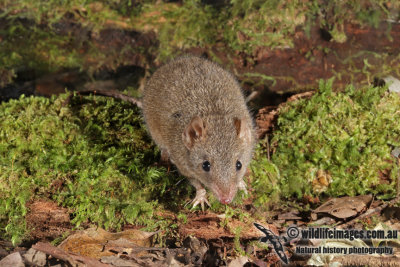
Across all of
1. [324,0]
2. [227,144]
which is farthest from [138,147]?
[324,0]

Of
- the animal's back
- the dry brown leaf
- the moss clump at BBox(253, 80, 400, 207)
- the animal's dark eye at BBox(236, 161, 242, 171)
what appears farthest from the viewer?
the moss clump at BBox(253, 80, 400, 207)

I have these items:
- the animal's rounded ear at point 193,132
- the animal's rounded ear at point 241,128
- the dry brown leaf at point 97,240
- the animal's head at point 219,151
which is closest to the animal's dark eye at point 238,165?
the animal's head at point 219,151

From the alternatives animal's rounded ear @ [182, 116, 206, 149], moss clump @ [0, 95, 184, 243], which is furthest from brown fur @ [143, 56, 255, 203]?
moss clump @ [0, 95, 184, 243]

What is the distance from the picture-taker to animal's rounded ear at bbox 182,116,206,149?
4.66m

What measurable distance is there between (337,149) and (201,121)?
233 centimetres

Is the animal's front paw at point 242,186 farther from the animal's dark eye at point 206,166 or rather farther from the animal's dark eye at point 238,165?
the animal's dark eye at point 206,166

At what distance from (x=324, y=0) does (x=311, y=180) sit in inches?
174

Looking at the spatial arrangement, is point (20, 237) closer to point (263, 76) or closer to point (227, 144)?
point (227, 144)

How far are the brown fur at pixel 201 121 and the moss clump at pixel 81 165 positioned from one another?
1.38 feet

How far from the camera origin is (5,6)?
369 inches

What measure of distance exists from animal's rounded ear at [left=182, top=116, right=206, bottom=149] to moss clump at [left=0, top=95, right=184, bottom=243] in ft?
2.14

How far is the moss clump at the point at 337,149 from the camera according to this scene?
5.75 meters

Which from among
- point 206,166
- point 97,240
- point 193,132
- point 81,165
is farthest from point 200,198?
point 81,165

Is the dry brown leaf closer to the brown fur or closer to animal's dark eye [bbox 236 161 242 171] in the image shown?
the brown fur
